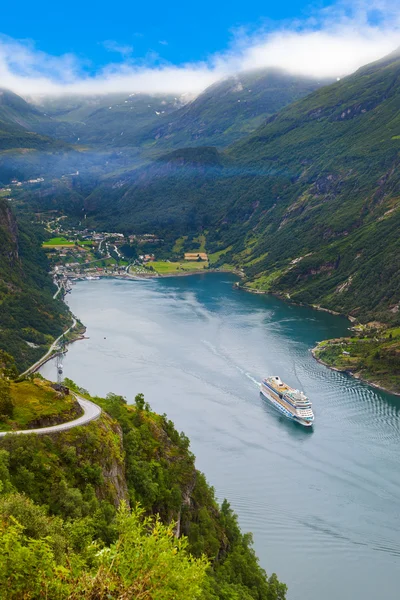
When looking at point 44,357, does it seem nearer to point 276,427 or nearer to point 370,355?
point 276,427

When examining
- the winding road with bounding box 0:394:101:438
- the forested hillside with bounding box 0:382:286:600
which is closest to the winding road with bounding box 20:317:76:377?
the forested hillside with bounding box 0:382:286:600

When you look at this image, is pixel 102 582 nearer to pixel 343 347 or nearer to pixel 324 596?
pixel 324 596

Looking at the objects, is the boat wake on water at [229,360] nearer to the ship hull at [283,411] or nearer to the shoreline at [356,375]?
the ship hull at [283,411]

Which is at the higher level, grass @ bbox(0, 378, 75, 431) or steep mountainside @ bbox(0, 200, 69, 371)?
grass @ bbox(0, 378, 75, 431)

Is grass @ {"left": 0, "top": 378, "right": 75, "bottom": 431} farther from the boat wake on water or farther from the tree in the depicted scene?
the boat wake on water

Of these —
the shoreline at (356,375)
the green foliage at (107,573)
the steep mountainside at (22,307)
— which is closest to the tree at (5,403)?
the green foliage at (107,573)
